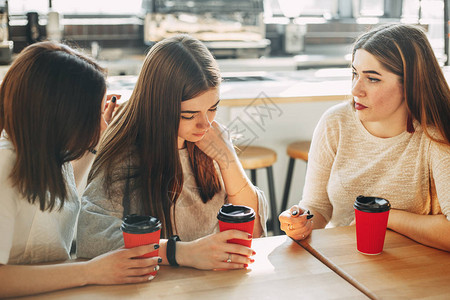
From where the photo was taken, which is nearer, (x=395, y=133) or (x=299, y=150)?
(x=395, y=133)

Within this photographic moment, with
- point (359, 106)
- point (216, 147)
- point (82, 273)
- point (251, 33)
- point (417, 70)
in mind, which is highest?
point (251, 33)

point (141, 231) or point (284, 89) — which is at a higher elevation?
point (284, 89)

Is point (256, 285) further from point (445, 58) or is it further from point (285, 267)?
point (445, 58)

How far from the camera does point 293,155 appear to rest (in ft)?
8.90

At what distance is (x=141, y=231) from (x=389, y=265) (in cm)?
56

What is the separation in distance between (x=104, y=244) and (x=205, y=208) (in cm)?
41

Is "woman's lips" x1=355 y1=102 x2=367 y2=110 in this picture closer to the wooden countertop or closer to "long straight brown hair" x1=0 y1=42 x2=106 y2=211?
"long straight brown hair" x1=0 y1=42 x2=106 y2=211

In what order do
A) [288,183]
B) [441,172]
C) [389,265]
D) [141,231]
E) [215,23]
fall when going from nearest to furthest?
1. [141,231]
2. [389,265]
3. [441,172]
4. [288,183]
5. [215,23]

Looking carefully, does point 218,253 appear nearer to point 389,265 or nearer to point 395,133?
point 389,265

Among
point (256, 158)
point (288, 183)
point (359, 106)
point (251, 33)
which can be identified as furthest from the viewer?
point (251, 33)

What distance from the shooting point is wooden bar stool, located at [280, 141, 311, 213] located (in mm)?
2659

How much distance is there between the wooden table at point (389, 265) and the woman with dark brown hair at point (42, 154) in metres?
0.43

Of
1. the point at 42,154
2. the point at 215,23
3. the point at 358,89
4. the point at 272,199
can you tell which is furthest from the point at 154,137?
the point at 215,23

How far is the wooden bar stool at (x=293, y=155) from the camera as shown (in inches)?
105
